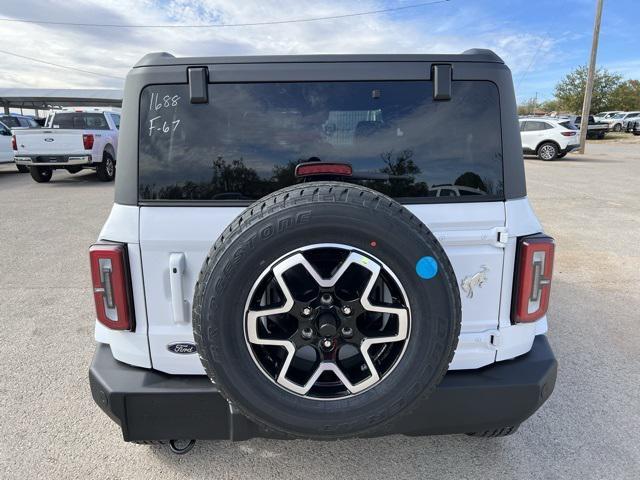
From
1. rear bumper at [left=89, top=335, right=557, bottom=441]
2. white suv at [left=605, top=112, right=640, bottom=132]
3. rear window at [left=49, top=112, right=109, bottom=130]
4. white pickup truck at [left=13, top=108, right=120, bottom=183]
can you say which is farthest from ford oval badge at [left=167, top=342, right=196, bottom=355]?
white suv at [left=605, top=112, right=640, bottom=132]

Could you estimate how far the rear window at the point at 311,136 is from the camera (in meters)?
1.84

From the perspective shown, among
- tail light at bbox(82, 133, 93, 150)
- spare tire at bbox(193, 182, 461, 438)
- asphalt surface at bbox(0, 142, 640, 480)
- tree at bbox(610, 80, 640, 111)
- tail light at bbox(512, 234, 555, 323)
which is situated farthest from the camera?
tree at bbox(610, 80, 640, 111)

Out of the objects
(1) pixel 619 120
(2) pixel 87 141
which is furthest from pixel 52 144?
(1) pixel 619 120

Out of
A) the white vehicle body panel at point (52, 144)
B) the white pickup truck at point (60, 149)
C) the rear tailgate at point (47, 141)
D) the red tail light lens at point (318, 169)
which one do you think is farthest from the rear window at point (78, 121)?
the red tail light lens at point (318, 169)

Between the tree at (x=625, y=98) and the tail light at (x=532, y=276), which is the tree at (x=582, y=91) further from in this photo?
the tail light at (x=532, y=276)

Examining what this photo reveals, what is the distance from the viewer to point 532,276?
1.93 meters

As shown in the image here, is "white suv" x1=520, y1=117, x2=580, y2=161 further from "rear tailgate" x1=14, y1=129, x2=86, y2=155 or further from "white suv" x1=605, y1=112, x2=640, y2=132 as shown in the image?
"white suv" x1=605, y1=112, x2=640, y2=132

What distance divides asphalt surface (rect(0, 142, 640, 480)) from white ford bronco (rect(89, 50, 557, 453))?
0.51 meters

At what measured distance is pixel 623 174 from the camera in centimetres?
1459

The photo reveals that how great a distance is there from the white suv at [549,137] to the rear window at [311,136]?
1916 cm

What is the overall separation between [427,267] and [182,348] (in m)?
1.12

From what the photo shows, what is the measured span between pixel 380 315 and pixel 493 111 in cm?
99

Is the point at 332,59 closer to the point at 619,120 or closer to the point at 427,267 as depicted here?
the point at 427,267

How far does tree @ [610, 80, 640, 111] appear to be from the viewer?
165 feet
